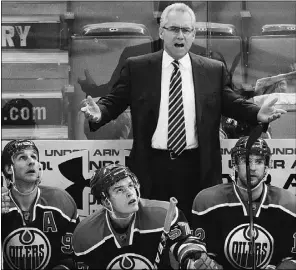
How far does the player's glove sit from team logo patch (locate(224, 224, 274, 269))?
0.37ft

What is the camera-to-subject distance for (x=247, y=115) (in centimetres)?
481

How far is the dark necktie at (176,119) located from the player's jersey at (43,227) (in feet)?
1.81

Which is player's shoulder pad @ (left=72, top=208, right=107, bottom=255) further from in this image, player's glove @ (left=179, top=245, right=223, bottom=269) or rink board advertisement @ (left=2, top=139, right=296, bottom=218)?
player's glove @ (left=179, top=245, right=223, bottom=269)

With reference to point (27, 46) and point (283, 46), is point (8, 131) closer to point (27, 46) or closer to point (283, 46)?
point (27, 46)

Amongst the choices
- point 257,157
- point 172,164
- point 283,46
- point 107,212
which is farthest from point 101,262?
point 283,46

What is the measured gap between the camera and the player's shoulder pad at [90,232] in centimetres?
486

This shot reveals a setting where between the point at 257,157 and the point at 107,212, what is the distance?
74cm

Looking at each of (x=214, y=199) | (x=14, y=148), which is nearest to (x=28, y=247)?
(x=14, y=148)

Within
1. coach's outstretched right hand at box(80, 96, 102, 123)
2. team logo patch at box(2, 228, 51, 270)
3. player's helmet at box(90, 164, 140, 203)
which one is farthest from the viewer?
team logo patch at box(2, 228, 51, 270)

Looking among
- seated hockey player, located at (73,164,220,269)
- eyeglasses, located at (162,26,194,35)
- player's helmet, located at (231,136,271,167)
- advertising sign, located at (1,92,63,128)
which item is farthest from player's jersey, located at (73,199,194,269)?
eyeglasses, located at (162,26,194,35)

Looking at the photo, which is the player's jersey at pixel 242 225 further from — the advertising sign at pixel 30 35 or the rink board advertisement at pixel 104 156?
the advertising sign at pixel 30 35

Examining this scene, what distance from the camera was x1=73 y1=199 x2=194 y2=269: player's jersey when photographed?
4848 millimetres

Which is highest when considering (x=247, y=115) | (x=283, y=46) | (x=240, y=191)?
(x=283, y=46)

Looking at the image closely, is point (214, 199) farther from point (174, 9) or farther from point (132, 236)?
point (174, 9)
